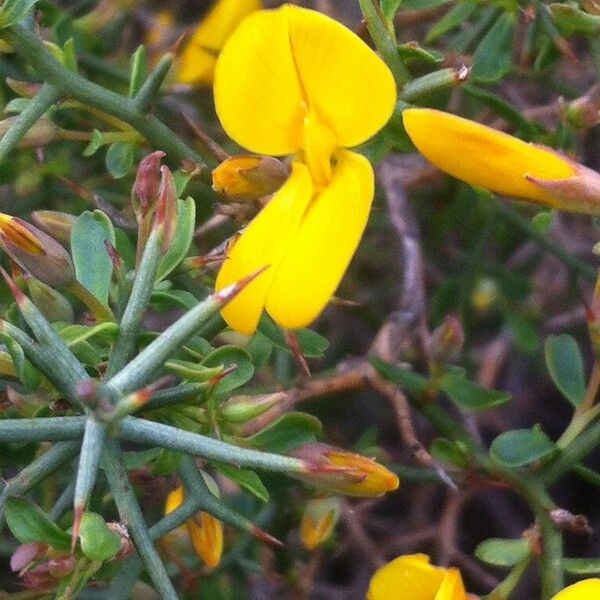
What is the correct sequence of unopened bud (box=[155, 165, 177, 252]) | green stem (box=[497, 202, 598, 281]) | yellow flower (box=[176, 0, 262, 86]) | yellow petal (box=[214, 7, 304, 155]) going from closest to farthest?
unopened bud (box=[155, 165, 177, 252]) → yellow petal (box=[214, 7, 304, 155]) → yellow flower (box=[176, 0, 262, 86]) → green stem (box=[497, 202, 598, 281])

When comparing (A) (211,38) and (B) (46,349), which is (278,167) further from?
(A) (211,38)

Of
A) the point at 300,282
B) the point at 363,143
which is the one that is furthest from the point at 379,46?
the point at 300,282

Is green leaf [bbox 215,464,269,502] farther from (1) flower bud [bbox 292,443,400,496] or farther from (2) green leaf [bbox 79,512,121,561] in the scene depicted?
(2) green leaf [bbox 79,512,121,561]

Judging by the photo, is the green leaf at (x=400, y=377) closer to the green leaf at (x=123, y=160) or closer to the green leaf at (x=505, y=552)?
the green leaf at (x=505, y=552)

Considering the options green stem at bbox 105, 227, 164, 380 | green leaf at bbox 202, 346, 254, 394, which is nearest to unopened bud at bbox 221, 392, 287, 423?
green leaf at bbox 202, 346, 254, 394

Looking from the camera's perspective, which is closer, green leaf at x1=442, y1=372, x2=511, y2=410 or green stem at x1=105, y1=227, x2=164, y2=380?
green stem at x1=105, y1=227, x2=164, y2=380

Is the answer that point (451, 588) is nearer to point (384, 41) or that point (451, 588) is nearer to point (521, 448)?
point (521, 448)

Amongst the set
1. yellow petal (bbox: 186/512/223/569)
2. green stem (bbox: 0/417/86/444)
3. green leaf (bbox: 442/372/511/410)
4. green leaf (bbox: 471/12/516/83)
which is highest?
green stem (bbox: 0/417/86/444)
